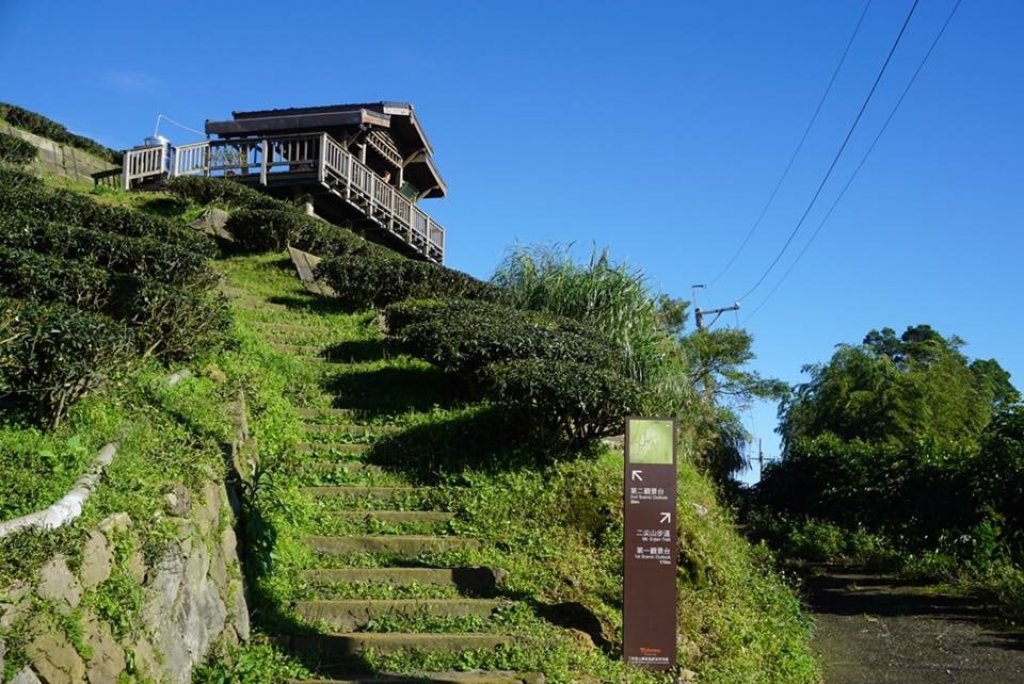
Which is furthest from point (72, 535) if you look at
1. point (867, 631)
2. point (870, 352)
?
point (870, 352)

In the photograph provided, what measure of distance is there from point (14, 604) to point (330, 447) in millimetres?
5723

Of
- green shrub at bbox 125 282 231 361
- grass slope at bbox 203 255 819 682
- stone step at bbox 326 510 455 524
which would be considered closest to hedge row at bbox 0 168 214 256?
grass slope at bbox 203 255 819 682

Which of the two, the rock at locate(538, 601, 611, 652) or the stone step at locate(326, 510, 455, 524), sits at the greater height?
the stone step at locate(326, 510, 455, 524)

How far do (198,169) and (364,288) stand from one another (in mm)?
9974

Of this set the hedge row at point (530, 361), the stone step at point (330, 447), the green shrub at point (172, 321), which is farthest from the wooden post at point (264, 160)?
the stone step at point (330, 447)

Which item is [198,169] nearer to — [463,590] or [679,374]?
[679,374]

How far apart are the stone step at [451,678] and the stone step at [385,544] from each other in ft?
5.63

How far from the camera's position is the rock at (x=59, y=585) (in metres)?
4.64

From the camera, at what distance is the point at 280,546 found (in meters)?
7.77

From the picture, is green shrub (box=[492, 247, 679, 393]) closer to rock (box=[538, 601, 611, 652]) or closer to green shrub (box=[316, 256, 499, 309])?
green shrub (box=[316, 256, 499, 309])

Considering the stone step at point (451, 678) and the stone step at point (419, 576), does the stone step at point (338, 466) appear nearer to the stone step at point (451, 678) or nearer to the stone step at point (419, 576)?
the stone step at point (419, 576)

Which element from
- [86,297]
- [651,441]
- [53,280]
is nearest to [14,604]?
[651,441]

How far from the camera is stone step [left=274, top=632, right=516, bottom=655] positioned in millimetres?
6711

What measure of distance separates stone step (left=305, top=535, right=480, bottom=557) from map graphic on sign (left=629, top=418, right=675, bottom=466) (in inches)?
72.1
